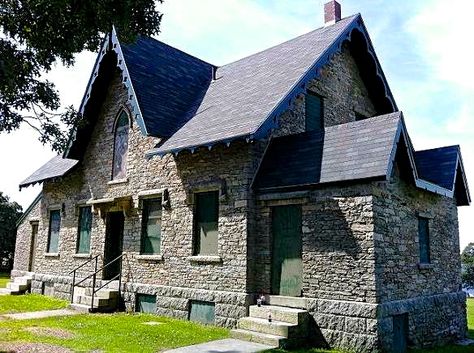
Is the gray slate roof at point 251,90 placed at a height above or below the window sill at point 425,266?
above

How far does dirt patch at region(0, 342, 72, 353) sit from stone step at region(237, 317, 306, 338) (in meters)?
3.71

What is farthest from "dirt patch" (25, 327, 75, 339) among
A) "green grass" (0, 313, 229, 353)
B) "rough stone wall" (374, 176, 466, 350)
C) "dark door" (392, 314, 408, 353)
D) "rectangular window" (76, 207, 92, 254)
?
"dark door" (392, 314, 408, 353)

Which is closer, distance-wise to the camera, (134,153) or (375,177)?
(375,177)

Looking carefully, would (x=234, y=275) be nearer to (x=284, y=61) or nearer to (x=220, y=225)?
(x=220, y=225)

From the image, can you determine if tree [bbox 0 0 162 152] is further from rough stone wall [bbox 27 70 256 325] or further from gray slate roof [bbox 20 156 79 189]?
gray slate roof [bbox 20 156 79 189]

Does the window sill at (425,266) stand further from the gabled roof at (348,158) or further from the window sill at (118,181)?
the window sill at (118,181)

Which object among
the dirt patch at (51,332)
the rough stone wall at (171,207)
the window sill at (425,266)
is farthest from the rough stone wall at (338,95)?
the dirt patch at (51,332)

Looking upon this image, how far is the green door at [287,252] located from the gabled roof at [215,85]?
2.06 metres

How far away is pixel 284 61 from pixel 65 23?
7.23 m

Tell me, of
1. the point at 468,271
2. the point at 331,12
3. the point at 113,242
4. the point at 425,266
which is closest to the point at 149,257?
the point at 113,242

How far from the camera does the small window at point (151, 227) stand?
13852 mm

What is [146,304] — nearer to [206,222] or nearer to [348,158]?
[206,222]

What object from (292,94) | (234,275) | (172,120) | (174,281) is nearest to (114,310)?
(174,281)

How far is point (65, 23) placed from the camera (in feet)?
31.4
